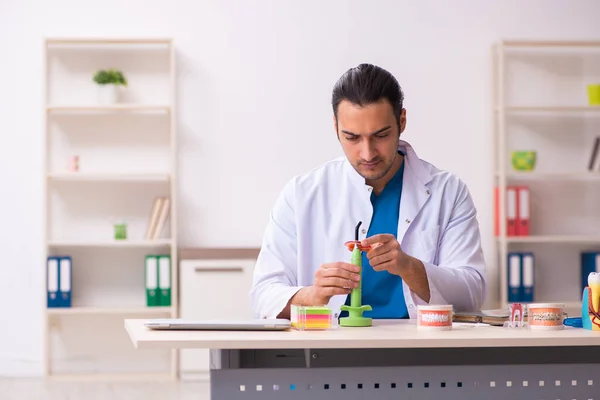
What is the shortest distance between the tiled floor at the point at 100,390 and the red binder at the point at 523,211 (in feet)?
6.47

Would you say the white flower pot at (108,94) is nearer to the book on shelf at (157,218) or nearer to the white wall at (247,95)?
the white wall at (247,95)

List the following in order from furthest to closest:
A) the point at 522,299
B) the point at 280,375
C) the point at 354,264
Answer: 1. the point at 522,299
2. the point at 354,264
3. the point at 280,375

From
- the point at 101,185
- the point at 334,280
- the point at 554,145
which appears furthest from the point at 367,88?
the point at 554,145

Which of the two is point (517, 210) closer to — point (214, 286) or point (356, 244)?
point (214, 286)

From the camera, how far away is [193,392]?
456cm

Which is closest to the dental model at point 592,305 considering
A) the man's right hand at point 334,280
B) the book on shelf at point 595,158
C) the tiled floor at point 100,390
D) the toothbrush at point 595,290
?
the toothbrush at point 595,290

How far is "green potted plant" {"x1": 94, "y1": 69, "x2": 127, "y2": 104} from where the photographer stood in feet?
16.3

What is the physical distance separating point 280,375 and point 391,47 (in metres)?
3.67

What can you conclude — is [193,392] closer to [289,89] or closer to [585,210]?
[289,89]

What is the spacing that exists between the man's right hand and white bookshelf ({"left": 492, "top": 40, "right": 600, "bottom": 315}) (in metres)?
3.33

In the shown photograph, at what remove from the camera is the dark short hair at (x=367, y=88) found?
2.31m

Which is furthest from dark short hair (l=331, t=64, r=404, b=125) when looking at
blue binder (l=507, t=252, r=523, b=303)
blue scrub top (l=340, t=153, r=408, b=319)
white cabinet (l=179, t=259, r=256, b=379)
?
blue binder (l=507, t=252, r=523, b=303)

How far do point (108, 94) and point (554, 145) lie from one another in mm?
2610

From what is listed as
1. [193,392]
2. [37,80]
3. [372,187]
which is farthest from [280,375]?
[37,80]
